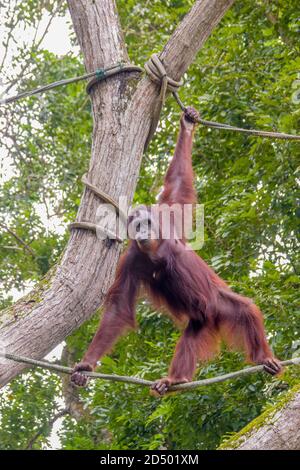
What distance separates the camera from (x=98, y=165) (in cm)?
454

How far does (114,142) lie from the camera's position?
15.0ft

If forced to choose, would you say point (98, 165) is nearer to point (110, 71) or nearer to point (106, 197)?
point (106, 197)

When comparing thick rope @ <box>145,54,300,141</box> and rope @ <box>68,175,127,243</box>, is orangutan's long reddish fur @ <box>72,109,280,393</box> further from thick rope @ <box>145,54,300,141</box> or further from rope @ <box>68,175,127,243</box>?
rope @ <box>68,175,127,243</box>

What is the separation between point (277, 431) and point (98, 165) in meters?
1.68

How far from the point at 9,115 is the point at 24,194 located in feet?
3.10

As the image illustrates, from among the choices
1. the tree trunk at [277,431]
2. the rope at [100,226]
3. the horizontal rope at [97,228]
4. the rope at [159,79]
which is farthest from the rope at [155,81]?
the tree trunk at [277,431]

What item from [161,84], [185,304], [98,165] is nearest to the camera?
[98,165]

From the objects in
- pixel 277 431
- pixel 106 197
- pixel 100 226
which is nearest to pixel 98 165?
pixel 106 197

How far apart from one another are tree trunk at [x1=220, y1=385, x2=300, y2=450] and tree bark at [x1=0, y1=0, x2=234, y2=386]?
1.09m

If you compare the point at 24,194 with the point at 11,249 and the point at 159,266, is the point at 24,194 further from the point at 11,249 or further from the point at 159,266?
the point at 159,266

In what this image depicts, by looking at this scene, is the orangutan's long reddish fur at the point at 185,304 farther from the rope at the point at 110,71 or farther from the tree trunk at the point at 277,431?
the rope at the point at 110,71

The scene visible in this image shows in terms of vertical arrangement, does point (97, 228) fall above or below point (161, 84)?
below
